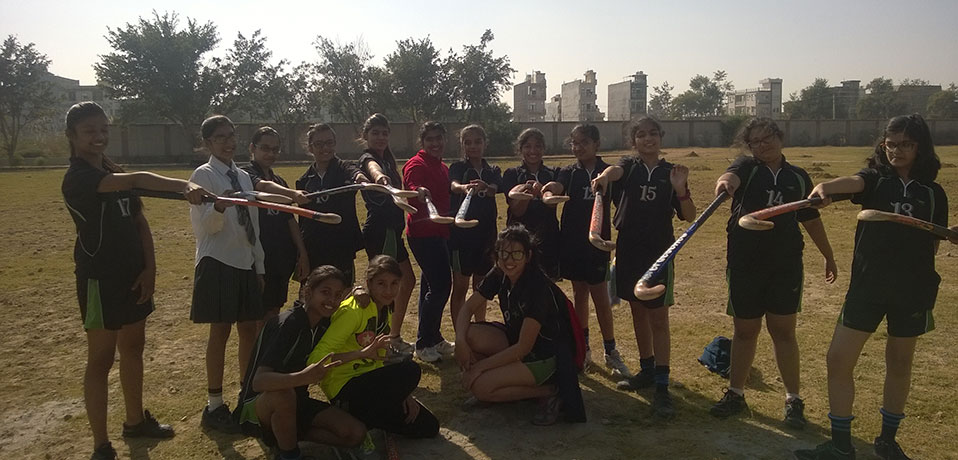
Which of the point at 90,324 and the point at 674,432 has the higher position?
the point at 90,324

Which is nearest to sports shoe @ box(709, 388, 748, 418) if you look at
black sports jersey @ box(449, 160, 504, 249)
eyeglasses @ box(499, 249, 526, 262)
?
eyeglasses @ box(499, 249, 526, 262)

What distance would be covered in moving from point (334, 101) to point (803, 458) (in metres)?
51.1

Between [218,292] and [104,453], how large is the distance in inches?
41.6

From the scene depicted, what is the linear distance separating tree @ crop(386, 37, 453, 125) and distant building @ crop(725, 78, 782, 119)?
57.3 meters

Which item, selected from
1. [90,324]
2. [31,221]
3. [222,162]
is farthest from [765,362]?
[31,221]

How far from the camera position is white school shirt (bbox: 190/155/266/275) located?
13.2 feet

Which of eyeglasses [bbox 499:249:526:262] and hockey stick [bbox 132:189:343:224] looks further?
eyeglasses [bbox 499:249:526:262]

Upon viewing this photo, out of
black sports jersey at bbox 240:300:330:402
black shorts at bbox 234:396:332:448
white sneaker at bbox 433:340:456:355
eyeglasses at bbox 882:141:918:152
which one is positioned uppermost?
eyeglasses at bbox 882:141:918:152

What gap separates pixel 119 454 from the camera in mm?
3936

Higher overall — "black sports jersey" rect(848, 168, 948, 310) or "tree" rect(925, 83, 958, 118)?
"tree" rect(925, 83, 958, 118)

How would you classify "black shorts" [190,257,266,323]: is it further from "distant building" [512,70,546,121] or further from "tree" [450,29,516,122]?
"distant building" [512,70,546,121]

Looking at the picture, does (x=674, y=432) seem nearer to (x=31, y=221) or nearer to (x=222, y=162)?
(x=222, y=162)

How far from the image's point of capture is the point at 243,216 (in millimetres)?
4203

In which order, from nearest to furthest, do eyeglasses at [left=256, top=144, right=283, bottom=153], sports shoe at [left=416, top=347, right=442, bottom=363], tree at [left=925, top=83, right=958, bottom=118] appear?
eyeglasses at [left=256, top=144, right=283, bottom=153] < sports shoe at [left=416, top=347, right=442, bottom=363] < tree at [left=925, top=83, right=958, bottom=118]
